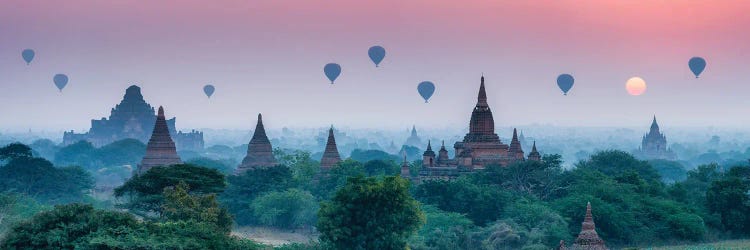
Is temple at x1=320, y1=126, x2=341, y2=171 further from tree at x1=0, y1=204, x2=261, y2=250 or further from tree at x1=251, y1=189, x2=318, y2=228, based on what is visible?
tree at x1=0, y1=204, x2=261, y2=250

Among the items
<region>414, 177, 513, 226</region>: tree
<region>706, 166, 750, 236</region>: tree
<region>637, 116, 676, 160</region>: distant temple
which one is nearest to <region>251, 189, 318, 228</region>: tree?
<region>414, 177, 513, 226</region>: tree

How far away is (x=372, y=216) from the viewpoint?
4531 cm

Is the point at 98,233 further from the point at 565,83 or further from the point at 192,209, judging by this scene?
the point at 565,83

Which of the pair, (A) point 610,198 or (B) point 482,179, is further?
(B) point 482,179

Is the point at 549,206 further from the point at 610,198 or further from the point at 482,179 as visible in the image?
the point at 482,179

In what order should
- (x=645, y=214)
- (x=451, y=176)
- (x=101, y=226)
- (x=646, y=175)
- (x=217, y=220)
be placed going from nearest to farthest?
(x=101, y=226)
(x=217, y=220)
(x=645, y=214)
(x=451, y=176)
(x=646, y=175)

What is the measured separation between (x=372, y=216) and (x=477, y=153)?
77.7 ft

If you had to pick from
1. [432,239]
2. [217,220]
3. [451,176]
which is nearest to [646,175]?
[451,176]

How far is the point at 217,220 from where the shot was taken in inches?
1761

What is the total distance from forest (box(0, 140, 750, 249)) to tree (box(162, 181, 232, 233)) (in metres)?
0.06

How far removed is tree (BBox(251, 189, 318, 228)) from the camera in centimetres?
6284

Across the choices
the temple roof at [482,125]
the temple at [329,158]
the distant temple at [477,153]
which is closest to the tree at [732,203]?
the distant temple at [477,153]

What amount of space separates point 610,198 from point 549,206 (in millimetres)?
3162

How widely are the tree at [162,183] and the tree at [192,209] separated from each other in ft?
10.2
